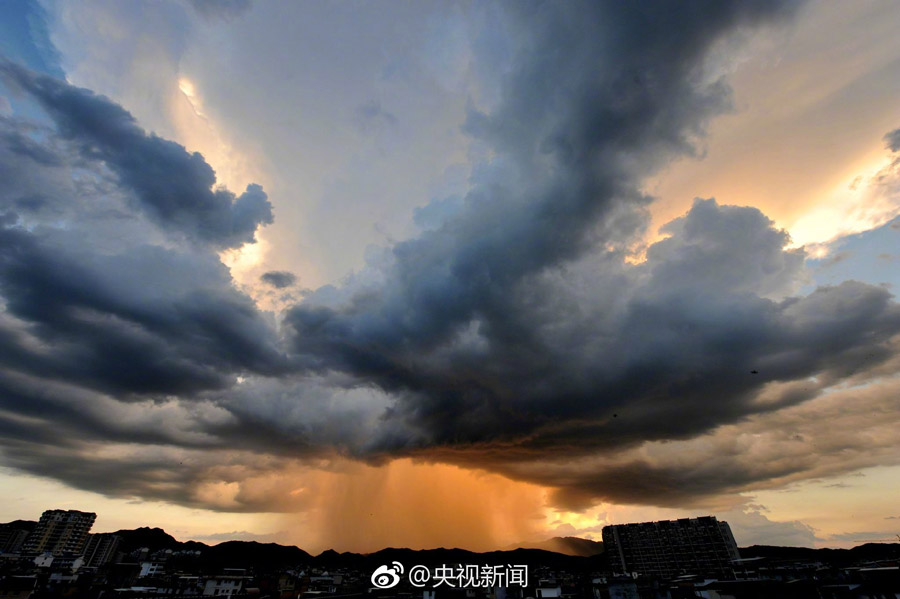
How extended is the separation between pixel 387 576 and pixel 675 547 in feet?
491

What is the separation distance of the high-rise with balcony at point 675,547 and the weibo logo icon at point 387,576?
430ft

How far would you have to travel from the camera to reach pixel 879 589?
199 ft

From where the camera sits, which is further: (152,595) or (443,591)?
(443,591)

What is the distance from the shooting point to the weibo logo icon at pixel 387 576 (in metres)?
74.4

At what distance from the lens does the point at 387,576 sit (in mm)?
85312

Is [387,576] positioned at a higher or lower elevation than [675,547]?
lower

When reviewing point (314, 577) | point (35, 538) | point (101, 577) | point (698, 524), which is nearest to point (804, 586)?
point (698, 524)

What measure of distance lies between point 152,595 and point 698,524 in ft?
626

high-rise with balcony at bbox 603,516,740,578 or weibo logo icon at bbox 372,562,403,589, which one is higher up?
high-rise with balcony at bbox 603,516,740,578

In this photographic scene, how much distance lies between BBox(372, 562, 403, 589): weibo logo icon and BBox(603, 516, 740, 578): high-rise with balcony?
430 feet

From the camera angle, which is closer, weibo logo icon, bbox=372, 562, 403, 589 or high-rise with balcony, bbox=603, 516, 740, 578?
weibo logo icon, bbox=372, 562, 403, 589

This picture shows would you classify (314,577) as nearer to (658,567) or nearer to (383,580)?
(383,580)

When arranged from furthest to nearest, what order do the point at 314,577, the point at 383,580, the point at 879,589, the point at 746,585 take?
the point at 314,577, the point at 383,580, the point at 746,585, the point at 879,589

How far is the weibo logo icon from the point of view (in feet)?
244
